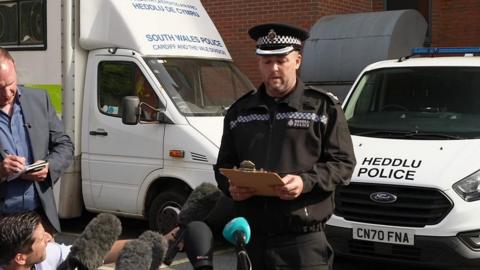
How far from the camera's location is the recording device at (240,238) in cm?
271

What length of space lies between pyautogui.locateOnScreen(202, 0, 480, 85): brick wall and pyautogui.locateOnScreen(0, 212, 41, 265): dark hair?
28.9 ft

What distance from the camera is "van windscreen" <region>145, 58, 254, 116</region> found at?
7.40 meters

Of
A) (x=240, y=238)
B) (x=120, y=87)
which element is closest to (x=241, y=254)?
(x=240, y=238)

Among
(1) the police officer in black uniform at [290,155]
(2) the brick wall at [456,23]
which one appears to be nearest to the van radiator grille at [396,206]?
(1) the police officer in black uniform at [290,155]

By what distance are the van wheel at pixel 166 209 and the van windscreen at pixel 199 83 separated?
0.86 meters

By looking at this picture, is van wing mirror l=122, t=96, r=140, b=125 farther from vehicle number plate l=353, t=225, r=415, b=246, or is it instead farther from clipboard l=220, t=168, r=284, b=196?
clipboard l=220, t=168, r=284, b=196

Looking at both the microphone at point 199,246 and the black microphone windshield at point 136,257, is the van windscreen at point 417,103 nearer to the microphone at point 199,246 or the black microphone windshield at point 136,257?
the microphone at point 199,246

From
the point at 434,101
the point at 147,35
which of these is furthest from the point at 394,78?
the point at 147,35

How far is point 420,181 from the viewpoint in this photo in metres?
5.68

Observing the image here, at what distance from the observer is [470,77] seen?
675 cm

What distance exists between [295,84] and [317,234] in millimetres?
705

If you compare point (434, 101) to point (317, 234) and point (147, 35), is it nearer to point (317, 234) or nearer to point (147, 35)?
point (147, 35)

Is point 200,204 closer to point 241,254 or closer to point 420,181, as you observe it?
point 241,254

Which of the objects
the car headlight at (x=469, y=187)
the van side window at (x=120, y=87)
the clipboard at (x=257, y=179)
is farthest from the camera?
the van side window at (x=120, y=87)
